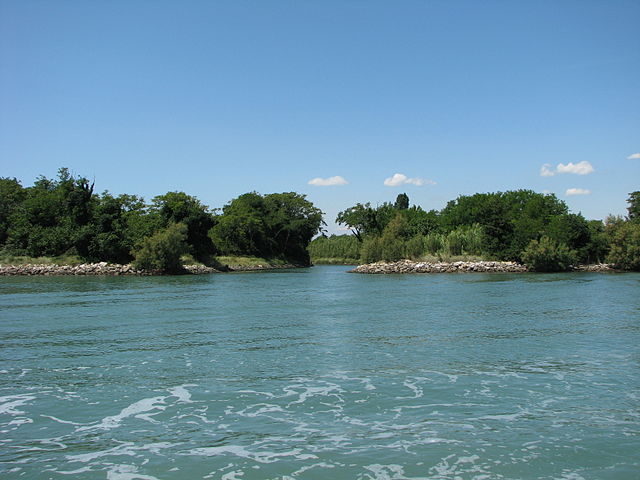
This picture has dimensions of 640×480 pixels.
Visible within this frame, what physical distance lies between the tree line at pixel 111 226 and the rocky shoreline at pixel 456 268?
89.7ft

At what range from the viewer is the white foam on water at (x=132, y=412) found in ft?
31.1

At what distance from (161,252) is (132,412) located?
59.0m

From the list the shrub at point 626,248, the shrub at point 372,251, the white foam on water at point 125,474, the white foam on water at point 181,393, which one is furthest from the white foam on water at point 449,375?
the shrub at point 372,251

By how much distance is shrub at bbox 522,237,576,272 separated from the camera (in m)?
65.1

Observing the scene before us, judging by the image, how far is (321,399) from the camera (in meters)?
10.9

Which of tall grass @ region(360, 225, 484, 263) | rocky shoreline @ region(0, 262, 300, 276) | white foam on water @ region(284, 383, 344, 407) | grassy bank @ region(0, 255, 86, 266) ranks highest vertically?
tall grass @ region(360, 225, 484, 263)

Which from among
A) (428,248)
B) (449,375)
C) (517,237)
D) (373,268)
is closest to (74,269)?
(373,268)

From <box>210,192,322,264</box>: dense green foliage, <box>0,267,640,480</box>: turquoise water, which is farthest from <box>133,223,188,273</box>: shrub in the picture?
<box>0,267,640,480</box>: turquoise water

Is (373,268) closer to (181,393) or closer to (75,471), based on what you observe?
(181,393)

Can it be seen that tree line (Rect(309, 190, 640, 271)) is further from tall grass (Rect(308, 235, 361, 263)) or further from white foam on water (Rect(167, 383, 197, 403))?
white foam on water (Rect(167, 383, 197, 403))

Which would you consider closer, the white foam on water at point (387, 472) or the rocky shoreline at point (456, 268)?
the white foam on water at point (387, 472)

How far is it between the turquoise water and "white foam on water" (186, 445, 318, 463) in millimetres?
40

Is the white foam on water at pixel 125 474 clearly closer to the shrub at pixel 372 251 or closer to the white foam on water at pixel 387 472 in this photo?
the white foam on water at pixel 387 472

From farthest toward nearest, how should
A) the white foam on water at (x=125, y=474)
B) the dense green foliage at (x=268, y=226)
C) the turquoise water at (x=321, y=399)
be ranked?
the dense green foliage at (x=268, y=226), the turquoise water at (x=321, y=399), the white foam on water at (x=125, y=474)
